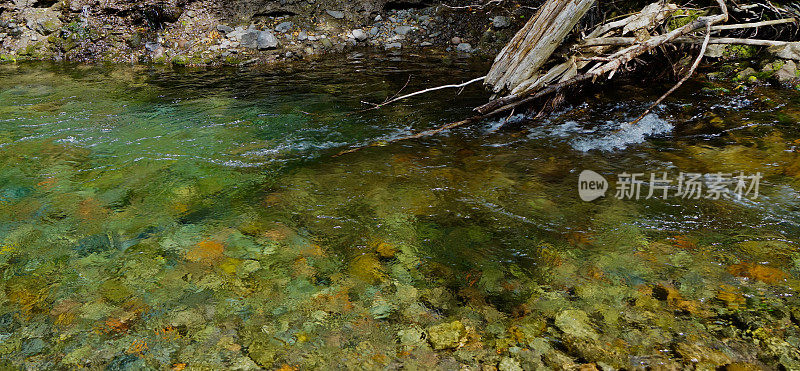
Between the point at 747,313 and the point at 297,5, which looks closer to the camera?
the point at 747,313

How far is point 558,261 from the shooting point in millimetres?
3152

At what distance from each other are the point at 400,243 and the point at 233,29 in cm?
937

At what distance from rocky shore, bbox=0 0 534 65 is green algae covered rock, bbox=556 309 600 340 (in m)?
8.21

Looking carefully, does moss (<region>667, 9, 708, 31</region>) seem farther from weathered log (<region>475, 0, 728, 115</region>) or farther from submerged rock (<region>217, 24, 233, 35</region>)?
submerged rock (<region>217, 24, 233, 35</region>)

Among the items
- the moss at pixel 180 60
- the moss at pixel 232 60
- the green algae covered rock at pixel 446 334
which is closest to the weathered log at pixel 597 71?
the green algae covered rock at pixel 446 334

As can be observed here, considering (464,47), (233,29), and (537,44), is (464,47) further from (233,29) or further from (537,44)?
(233,29)

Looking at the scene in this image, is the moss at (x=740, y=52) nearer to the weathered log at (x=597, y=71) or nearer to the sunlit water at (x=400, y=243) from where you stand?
the sunlit water at (x=400, y=243)

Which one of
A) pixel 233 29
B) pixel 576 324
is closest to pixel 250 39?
pixel 233 29

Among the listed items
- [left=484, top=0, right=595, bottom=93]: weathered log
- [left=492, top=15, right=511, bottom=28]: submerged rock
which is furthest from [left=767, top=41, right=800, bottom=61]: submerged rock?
[left=492, top=15, right=511, bottom=28]: submerged rock

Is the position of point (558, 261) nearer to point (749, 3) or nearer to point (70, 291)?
point (70, 291)

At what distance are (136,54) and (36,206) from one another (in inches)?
308

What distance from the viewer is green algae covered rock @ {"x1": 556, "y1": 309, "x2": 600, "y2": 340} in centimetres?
253

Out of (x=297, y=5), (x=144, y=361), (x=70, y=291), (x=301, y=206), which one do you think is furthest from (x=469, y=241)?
(x=297, y=5)

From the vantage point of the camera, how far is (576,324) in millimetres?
2605
